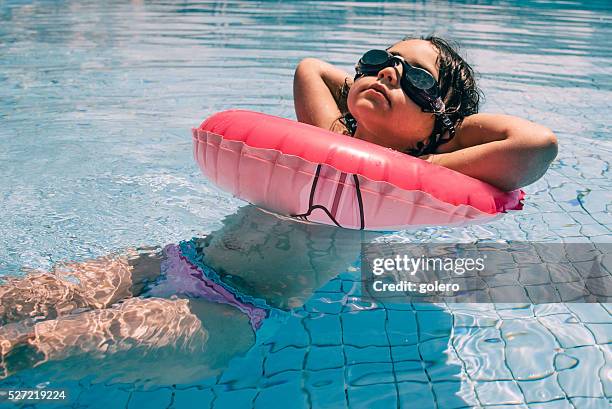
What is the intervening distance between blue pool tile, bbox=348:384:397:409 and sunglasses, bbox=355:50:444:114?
1172 mm

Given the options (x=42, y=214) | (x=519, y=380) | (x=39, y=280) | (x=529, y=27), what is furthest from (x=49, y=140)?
(x=529, y=27)

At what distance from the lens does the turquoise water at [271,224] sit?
2.32 m

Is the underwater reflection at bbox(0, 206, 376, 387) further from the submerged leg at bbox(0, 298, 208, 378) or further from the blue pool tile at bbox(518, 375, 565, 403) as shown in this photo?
the blue pool tile at bbox(518, 375, 565, 403)

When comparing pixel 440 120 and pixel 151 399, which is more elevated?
pixel 440 120

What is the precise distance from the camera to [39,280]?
252 cm

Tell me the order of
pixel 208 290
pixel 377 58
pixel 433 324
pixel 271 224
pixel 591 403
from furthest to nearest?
pixel 271 224, pixel 377 58, pixel 433 324, pixel 208 290, pixel 591 403

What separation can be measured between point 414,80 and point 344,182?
2.04 feet

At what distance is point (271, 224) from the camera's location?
9.74ft

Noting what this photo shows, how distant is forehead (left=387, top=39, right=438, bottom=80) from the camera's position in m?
2.83

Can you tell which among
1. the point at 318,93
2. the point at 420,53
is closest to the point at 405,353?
the point at 420,53

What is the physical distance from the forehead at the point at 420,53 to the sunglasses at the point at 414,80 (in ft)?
0.15

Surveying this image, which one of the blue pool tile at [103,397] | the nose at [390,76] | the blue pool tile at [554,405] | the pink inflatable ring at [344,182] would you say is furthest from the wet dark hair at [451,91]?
the blue pool tile at [103,397]

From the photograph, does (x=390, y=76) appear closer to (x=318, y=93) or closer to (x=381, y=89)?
(x=381, y=89)

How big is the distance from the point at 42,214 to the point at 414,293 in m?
2.01
